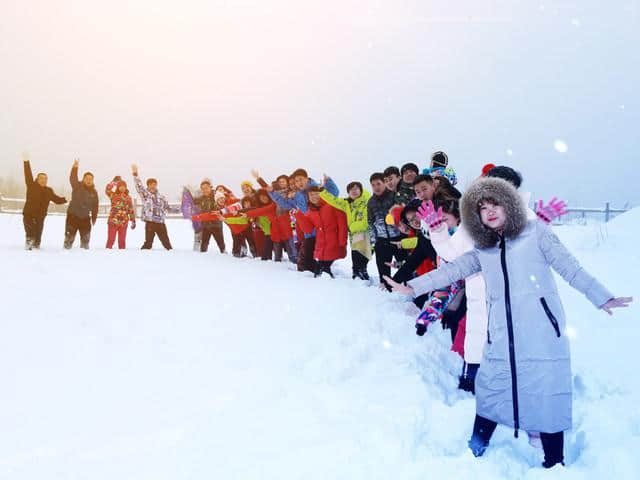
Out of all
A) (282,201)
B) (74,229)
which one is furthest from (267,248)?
(74,229)

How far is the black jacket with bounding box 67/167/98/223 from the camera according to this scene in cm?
969

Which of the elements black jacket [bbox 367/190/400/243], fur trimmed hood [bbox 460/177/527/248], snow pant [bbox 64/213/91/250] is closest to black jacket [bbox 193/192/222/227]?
snow pant [bbox 64/213/91/250]

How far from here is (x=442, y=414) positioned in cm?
335

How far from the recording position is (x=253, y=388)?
3.64 meters

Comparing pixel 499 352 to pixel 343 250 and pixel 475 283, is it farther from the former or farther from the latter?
pixel 343 250

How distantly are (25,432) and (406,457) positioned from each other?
2404 mm

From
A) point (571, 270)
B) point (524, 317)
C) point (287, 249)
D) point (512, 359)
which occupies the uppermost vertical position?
point (571, 270)

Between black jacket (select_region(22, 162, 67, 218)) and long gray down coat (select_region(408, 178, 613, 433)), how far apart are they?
30.3 feet

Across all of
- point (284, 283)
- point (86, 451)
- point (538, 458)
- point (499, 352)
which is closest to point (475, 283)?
point (499, 352)

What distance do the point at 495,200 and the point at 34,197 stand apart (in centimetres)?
940

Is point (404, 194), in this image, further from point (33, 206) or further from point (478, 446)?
point (33, 206)

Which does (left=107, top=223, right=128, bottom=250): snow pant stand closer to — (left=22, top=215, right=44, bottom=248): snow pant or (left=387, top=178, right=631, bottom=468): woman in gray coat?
(left=22, top=215, right=44, bottom=248): snow pant

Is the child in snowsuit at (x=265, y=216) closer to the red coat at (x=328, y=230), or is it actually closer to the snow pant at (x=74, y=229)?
the red coat at (x=328, y=230)

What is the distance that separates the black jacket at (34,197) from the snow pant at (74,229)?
513 millimetres
